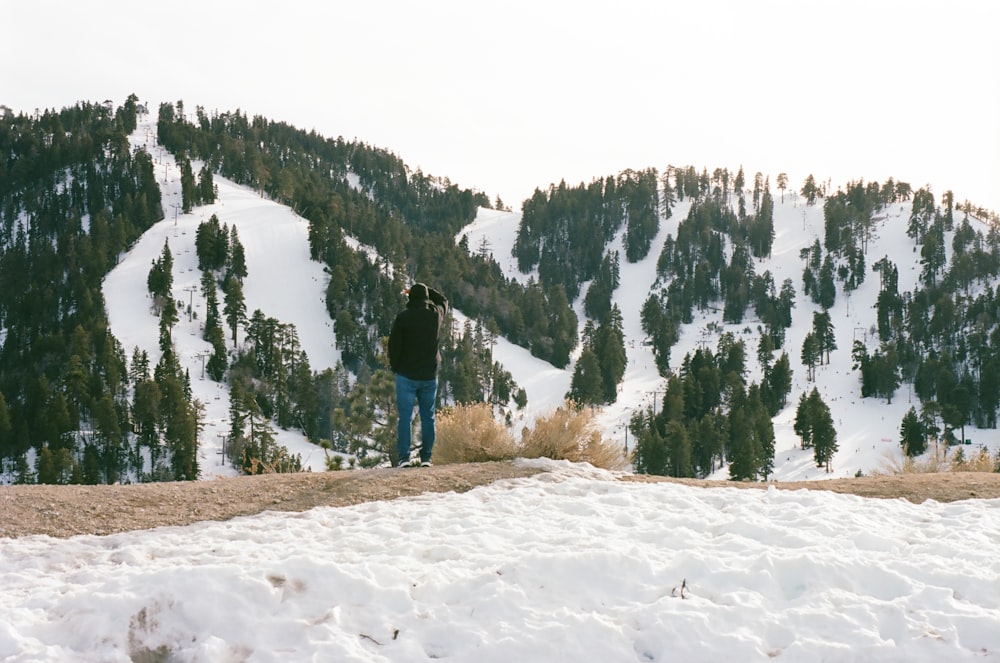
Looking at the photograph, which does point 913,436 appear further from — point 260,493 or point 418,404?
point 260,493

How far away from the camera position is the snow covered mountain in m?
79.1

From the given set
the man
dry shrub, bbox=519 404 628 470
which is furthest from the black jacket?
dry shrub, bbox=519 404 628 470

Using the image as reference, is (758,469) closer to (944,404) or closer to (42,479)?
(944,404)

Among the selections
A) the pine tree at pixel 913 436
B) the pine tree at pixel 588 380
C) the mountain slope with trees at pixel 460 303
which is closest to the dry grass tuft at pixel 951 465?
the mountain slope with trees at pixel 460 303

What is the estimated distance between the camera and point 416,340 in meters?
8.48

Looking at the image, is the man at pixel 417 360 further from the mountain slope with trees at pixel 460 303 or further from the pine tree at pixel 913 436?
the pine tree at pixel 913 436

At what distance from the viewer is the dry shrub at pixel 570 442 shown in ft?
32.7

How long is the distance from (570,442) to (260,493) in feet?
14.8

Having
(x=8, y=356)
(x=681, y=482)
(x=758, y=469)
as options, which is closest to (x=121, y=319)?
(x=8, y=356)

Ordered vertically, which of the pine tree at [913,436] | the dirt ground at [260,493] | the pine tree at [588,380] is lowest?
the pine tree at [913,436]

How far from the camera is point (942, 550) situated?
5.06 meters

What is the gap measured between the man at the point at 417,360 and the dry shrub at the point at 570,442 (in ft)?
6.21

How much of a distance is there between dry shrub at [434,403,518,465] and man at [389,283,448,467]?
1.15m

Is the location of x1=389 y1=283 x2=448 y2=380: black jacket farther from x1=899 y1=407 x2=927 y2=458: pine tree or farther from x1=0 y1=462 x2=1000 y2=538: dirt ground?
x1=899 y1=407 x2=927 y2=458: pine tree
